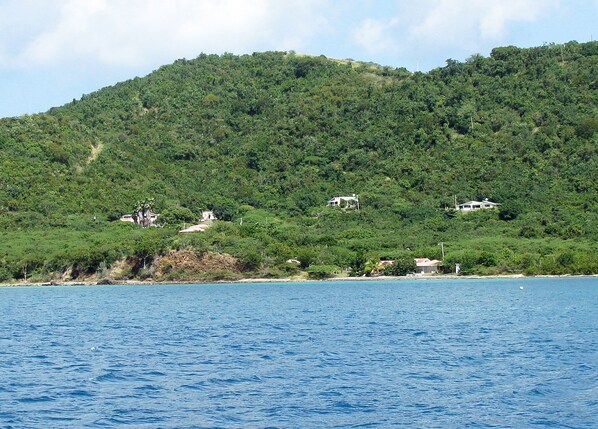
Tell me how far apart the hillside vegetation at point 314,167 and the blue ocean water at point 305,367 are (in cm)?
4408

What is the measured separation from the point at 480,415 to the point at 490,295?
4640 cm

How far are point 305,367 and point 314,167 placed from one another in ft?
364

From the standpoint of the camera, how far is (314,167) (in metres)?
140

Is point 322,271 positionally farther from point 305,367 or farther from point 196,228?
point 305,367

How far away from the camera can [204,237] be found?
102125mm

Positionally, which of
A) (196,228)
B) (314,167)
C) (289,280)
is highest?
(314,167)

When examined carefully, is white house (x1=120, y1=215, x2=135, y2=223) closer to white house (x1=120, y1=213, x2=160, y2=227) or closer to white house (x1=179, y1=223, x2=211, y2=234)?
white house (x1=120, y1=213, x2=160, y2=227)

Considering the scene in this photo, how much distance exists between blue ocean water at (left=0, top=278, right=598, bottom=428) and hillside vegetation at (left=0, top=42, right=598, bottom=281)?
44076mm

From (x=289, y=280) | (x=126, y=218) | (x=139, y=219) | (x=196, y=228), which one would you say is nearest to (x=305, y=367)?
(x=289, y=280)

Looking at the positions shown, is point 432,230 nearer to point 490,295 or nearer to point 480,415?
point 490,295

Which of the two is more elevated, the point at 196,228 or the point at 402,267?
the point at 196,228

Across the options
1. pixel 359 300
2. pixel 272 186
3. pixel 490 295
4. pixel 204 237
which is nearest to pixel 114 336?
pixel 359 300

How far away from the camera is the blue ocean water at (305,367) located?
73.2 feet

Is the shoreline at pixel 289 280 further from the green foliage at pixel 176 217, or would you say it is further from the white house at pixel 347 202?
the white house at pixel 347 202
